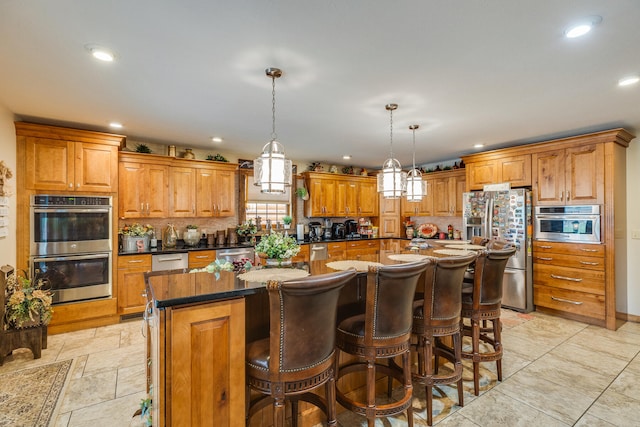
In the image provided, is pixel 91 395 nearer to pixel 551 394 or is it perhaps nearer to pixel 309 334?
pixel 309 334

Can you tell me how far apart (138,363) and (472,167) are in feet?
17.2

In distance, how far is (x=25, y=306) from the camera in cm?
297

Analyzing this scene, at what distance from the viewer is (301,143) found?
4.82m

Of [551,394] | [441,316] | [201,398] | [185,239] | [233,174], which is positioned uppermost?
[233,174]

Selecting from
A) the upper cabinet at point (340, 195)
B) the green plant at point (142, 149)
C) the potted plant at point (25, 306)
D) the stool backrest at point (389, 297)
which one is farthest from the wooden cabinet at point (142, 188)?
the stool backrest at point (389, 297)

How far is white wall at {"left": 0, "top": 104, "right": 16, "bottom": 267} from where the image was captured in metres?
3.14

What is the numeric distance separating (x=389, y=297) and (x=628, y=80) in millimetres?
2751

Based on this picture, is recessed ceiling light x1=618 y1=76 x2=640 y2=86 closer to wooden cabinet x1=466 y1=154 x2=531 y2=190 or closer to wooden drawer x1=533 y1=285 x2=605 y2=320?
wooden cabinet x1=466 y1=154 x2=531 y2=190

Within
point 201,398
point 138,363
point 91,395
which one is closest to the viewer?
point 201,398

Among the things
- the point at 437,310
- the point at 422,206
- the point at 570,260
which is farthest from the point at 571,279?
the point at 437,310

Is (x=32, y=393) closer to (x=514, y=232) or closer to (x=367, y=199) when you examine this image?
(x=514, y=232)

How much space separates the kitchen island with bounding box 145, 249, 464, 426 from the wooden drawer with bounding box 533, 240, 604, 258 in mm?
4322

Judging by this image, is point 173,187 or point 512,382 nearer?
point 512,382

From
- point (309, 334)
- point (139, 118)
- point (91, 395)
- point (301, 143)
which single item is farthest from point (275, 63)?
point (91, 395)
